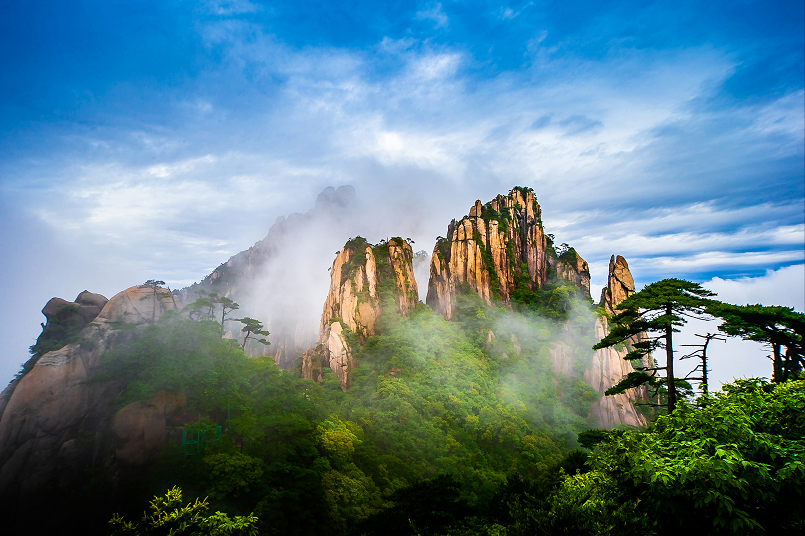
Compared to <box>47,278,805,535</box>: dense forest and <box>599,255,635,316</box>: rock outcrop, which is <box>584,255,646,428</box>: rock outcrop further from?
<box>47,278,805,535</box>: dense forest

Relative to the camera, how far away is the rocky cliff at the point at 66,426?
883 inches

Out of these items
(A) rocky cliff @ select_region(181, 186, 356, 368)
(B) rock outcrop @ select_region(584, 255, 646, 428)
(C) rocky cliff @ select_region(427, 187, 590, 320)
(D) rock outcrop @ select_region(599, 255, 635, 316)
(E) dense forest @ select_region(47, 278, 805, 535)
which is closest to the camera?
(E) dense forest @ select_region(47, 278, 805, 535)

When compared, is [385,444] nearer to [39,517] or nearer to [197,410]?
[197,410]

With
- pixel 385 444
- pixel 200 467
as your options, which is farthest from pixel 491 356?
pixel 200 467

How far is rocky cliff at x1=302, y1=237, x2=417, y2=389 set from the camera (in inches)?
1962

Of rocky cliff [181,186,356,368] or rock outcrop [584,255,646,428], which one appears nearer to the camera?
rock outcrop [584,255,646,428]

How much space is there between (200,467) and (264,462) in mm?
4061

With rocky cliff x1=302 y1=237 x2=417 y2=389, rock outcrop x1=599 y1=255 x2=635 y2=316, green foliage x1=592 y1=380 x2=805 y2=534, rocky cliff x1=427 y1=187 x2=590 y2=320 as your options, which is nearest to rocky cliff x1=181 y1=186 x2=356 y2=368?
rocky cliff x1=302 y1=237 x2=417 y2=389

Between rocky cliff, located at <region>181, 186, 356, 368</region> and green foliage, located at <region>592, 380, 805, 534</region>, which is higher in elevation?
rocky cliff, located at <region>181, 186, 356, 368</region>

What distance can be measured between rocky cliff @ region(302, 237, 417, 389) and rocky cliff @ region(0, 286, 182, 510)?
931 inches

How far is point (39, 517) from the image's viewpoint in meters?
20.9

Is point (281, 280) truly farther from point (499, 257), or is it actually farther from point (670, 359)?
point (670, 359)

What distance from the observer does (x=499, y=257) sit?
7350cm

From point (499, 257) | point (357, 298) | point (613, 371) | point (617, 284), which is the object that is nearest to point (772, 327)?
point (613, 371)
